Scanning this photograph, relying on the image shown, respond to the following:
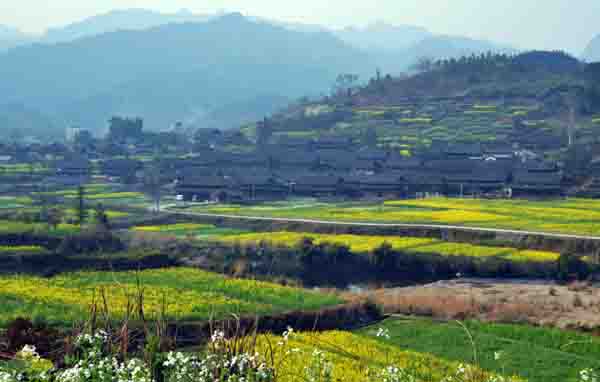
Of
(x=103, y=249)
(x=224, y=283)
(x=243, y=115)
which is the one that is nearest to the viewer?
(x=224, y=283)

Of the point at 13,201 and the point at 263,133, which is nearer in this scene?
the point at 13,201

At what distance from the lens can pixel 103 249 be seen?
35.2 m

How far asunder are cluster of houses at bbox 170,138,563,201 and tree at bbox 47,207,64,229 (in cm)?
1275

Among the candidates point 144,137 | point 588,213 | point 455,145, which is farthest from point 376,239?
point 144,137

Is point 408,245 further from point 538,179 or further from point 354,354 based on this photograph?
point 354,354

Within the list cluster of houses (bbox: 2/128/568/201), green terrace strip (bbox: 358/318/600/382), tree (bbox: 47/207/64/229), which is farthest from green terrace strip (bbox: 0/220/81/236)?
cluster of houses (bbox: 2/128/568/201)

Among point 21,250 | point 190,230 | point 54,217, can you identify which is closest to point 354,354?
point 21,250

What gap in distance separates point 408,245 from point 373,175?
71.3ft

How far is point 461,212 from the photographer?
154ft

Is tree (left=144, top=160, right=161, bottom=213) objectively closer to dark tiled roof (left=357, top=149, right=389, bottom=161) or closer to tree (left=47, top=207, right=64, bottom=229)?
tree (left=47, top=207, right=64, bottom=229)

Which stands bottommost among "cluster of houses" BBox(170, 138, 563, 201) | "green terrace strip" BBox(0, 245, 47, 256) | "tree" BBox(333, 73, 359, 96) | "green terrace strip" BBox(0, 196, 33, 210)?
"green terrace strip" BBox(0, 196, 33, 210)

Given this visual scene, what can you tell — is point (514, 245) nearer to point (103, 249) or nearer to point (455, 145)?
point (103, 249)

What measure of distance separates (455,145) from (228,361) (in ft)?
206

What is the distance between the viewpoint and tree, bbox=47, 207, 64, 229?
40.4m
